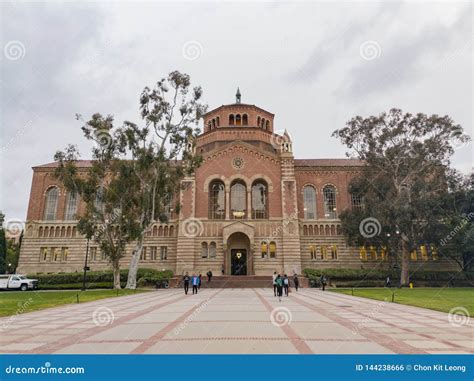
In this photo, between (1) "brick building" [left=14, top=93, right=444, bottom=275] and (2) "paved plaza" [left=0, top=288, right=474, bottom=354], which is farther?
(1) "brick building" [left=14, top=93, right=444, bottom=275]

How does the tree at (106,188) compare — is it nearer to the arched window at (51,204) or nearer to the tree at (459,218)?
the arched window at (51,204)

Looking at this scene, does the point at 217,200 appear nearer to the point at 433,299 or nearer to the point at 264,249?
the point at 264,249

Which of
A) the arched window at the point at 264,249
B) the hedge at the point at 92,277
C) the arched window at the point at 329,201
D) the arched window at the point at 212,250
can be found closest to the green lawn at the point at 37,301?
the hedge at the point at 92,277

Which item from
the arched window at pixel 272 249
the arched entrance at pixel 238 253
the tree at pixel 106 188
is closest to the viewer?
the tree at pixel 106 188

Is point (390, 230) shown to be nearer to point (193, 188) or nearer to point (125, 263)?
point (193, 188)

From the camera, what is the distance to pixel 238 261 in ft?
135

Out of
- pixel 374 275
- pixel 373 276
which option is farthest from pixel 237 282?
pixel 374 275
